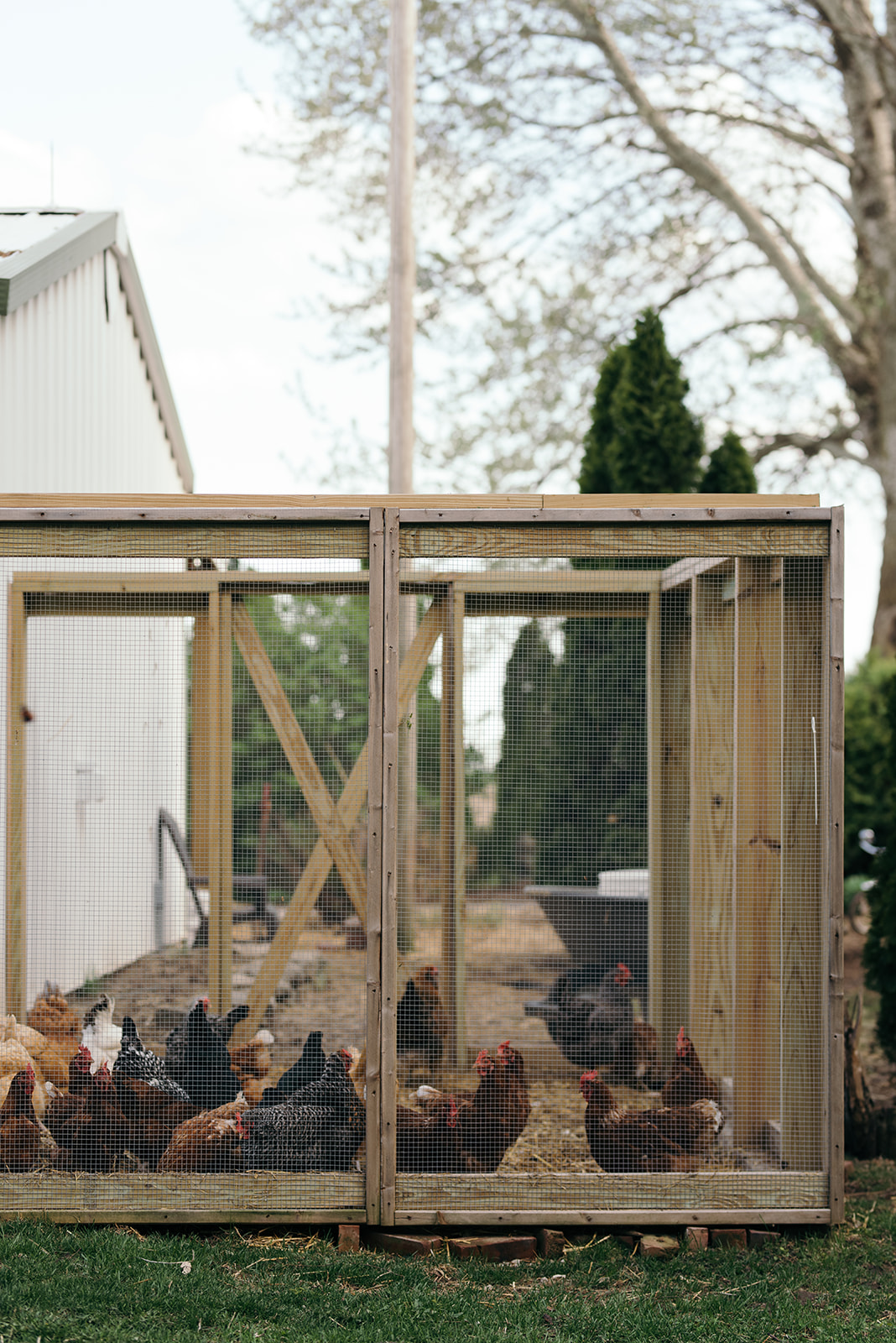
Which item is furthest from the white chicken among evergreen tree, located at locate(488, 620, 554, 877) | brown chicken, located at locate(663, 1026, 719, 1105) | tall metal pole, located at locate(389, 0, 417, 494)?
tall metal pole, located at locate(389, 0, 417, 494)

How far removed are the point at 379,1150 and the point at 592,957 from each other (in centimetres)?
223

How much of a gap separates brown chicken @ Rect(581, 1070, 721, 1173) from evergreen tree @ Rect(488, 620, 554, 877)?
133 inches

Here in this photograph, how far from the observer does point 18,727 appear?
4.12 metres

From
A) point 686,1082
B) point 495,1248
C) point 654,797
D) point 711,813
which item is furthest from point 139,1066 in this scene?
point 654,797

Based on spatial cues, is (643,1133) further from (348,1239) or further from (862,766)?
(862,766)

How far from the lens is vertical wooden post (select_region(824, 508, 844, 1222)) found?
10.2 feet

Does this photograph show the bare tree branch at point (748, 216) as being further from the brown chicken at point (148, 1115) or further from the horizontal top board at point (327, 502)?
the brown chicken at point (148, 1115)

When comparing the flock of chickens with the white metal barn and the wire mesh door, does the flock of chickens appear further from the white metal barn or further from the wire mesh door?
the white metal barn

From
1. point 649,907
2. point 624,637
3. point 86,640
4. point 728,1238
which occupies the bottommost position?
point 728,1238

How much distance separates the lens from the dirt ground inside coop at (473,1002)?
4.05 m

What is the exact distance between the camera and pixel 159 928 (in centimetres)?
657

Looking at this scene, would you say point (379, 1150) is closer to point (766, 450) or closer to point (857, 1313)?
point (857, 1313)

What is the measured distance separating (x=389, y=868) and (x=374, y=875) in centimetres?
5

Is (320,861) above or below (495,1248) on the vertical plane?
above
